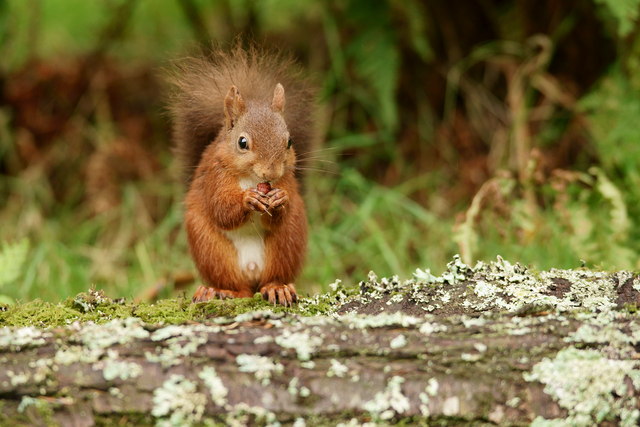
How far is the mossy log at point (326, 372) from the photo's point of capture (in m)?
1.91

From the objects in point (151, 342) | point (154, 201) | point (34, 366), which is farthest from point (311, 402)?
point (154, 201)

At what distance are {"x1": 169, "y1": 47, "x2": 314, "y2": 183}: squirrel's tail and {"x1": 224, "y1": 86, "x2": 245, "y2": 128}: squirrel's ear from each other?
0.16 meters

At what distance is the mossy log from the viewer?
1.91 m

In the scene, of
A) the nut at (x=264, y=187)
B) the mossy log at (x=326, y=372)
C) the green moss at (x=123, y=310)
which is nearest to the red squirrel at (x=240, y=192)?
the nut at (x=264, y=187)

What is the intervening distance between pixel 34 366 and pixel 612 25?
4.20 metres

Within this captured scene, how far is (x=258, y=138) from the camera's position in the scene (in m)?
2.76

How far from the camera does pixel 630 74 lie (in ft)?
15.6

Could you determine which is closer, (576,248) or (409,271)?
(576,248)

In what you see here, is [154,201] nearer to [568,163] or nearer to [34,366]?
[568,163]

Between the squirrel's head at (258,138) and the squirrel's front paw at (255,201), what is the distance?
0.09 metres

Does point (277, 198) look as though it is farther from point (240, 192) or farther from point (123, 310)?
point (123, 310)

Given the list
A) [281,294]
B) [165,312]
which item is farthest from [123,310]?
[281,294]

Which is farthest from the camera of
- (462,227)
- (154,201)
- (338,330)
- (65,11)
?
(65,11)

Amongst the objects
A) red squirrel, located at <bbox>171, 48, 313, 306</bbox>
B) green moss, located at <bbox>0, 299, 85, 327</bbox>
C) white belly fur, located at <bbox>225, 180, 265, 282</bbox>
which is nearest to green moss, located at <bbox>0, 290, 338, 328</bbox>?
green moss, located at <bbox>0, 299, 85, 327</bbox>
